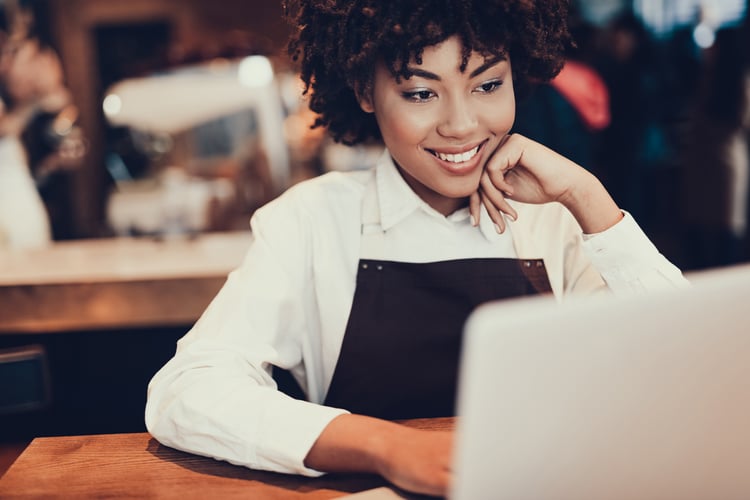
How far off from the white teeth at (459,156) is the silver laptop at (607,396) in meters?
0.55

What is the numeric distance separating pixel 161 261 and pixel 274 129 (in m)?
1.32

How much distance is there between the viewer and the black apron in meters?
1.16

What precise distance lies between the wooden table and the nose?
409 millimetres

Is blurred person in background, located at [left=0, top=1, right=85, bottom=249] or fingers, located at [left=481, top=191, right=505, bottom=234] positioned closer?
fingers, located at [left=481, top=191, right=505, bottom=234]

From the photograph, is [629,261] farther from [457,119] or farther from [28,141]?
[28,141]

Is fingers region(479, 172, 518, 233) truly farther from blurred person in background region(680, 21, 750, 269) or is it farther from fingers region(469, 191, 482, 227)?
blurred person in background region(680, 21, 750, 269)

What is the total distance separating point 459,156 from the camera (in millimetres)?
1095

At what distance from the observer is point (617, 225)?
3.62 ft

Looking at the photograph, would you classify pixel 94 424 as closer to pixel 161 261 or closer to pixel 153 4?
pixel 161 261

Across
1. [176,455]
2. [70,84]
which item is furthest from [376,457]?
[70,84]

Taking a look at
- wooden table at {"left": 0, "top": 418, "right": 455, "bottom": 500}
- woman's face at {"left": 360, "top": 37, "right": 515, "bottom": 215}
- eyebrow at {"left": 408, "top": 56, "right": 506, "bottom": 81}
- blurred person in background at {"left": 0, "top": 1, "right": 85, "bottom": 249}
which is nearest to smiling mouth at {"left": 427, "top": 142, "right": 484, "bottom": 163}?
woman's face at {"left": 360, "top": 37, "right": 515, "bottom": 215}

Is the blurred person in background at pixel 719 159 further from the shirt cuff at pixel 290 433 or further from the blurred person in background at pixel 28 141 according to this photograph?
the shirt cuff at pixel 290 433

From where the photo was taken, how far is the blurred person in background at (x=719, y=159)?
3768 millimetres

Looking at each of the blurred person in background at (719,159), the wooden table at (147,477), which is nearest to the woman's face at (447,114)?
the wooden table at (147,477)
